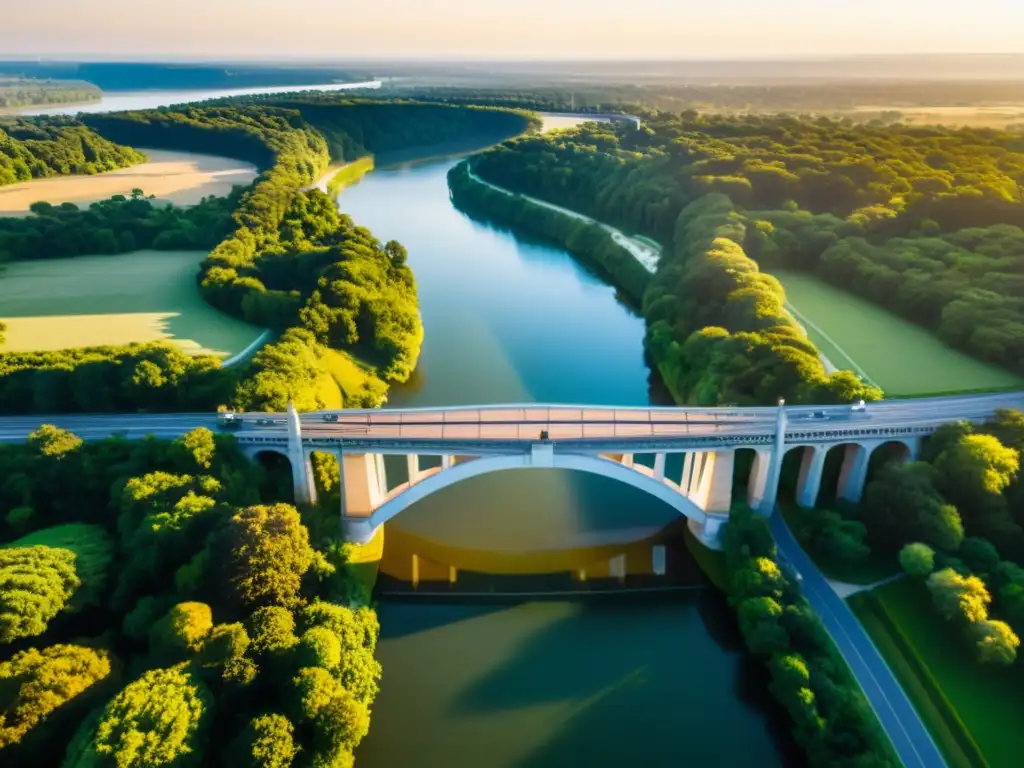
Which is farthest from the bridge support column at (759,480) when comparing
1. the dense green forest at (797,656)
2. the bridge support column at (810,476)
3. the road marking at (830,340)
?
the road marking at (830,340)

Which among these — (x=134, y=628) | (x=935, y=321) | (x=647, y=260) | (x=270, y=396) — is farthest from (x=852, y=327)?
(x=134, y=628)

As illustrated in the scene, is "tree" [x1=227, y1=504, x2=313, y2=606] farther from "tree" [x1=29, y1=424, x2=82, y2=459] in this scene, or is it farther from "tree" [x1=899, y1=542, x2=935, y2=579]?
"tree" [x1=899, y1=542, x2=935, y2=579]

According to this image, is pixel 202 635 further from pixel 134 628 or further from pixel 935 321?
pixel 935 321

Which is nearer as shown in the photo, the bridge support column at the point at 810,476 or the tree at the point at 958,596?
the tree at the point at 958,596

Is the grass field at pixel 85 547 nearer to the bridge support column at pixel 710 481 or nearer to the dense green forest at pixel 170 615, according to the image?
the dense green forest at pixel 170 615

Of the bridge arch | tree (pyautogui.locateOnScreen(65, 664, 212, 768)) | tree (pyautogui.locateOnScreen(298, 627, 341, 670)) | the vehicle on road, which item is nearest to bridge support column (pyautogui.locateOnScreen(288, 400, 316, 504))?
the bridge arch

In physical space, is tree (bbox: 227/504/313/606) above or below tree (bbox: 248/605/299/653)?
above
